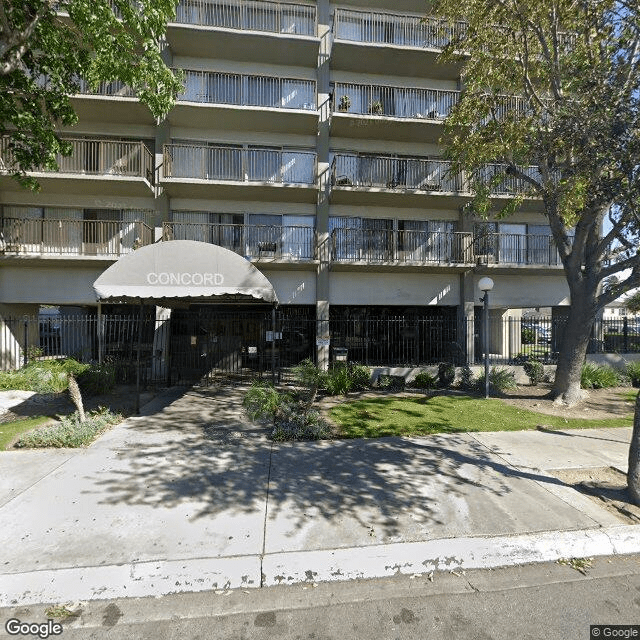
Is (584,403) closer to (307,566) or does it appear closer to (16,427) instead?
(307,566)

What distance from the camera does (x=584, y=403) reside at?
952cm

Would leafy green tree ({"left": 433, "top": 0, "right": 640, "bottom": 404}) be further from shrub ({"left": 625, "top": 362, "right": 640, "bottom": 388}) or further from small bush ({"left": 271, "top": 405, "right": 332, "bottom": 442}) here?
small bush ({"left": 271, "top": 405, "right": 332, "bottom": 442})

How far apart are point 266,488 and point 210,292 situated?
4.49m

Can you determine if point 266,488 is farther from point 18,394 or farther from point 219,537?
point 18,394

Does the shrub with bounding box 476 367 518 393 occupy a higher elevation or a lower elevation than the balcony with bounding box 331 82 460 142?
lower

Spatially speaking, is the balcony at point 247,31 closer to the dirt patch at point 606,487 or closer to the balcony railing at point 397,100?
the balcony railing at point 397,100

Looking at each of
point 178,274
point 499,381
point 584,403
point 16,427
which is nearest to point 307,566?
point 178,274

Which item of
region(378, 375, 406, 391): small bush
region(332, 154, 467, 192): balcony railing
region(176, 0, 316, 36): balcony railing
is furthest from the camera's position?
region(332, 154, 467, 192): balcony railing

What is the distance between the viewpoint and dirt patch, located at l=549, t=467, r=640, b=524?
4.10 metres

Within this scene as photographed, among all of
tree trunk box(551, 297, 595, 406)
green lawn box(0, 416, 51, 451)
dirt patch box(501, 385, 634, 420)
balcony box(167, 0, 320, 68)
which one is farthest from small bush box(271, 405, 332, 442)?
balcony box(167, 0, 320, 68)

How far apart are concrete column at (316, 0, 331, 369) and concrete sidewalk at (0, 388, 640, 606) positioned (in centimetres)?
825

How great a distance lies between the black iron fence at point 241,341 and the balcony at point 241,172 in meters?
4.69

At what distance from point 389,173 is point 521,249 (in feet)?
21.1

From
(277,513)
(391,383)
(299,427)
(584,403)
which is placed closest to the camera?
(277,513)
